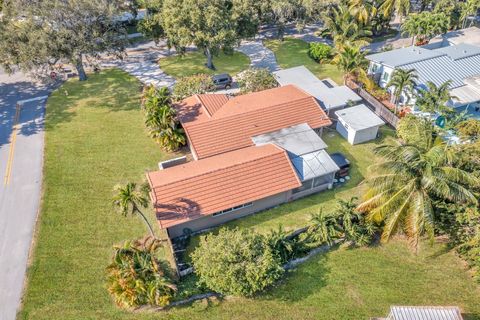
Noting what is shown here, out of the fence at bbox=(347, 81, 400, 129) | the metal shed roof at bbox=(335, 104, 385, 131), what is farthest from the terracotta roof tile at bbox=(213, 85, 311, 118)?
the fence at bbox=(347, 81, 400, 129)

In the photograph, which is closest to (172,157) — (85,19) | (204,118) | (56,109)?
(204,118)

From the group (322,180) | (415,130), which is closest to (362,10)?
(415,130)

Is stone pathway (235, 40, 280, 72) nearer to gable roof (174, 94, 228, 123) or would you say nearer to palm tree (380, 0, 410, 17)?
gable roof (174, 94, 228, 123)

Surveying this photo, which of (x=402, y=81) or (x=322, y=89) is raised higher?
(x=402, y=81)

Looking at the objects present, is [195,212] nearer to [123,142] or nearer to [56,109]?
[123,142]

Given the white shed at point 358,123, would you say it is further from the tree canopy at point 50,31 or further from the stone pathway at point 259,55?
the tree canopy at point 50,31

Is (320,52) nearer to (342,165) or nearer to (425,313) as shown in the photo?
(342,165)
